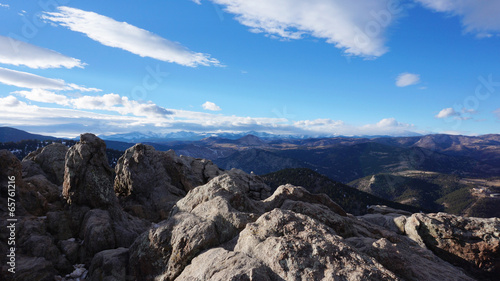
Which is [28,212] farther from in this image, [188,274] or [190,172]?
[190,172]

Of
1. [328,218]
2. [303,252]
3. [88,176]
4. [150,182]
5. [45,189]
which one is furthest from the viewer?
[150,182]

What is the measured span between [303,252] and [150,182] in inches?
1383

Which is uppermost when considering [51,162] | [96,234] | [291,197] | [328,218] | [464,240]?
[291,197]

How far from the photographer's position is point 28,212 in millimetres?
24656

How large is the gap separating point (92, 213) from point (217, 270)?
66.6 feet

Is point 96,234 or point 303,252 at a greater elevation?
point 303,252

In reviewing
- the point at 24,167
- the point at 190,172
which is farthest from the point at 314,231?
the point at 24,167

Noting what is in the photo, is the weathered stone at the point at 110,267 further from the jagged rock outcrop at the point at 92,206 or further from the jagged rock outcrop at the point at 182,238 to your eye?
the jagged rock outcrop at the point at 92,206

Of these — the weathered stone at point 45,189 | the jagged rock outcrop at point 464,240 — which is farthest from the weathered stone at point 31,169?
the jagged rock outcrop at point 464,240

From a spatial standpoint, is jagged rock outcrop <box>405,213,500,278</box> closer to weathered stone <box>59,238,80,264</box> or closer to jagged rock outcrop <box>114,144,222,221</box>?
weathered stone <box>59,238,80,264</box>

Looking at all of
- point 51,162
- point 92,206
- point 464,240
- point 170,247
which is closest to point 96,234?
point 92,206

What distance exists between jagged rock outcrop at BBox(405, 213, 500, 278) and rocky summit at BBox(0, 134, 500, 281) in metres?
0.08

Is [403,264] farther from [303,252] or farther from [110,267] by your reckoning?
[110,267]

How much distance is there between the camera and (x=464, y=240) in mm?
20125
